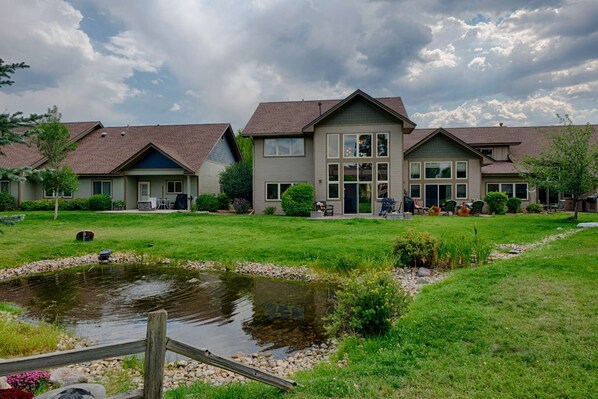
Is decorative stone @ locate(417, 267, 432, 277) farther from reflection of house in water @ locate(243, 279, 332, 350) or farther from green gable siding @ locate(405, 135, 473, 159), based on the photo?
green gable siding @ locate(405, 135, 473, 159)

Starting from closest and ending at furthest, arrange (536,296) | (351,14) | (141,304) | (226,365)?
(226,365) < (536,296) < (141,304) < (351,14)

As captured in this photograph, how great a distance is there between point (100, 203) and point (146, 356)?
2836 centimetres

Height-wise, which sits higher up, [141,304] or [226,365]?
[226,365]

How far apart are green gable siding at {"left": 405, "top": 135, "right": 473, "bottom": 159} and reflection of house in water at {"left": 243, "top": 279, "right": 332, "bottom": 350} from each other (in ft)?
65.3

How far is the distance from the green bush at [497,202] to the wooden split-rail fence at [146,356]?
2610cm

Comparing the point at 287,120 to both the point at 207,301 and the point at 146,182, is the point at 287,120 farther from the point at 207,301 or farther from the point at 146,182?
the point at 207,301

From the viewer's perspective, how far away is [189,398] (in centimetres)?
455

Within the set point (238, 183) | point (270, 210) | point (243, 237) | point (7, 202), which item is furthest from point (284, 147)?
point (7, 202)

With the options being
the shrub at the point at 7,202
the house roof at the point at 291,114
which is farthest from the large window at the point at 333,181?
the shrub at the point at 7,202

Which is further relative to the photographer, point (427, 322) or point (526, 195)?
point (526, 195)

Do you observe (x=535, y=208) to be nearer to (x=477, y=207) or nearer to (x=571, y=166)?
(x=477, y=207)

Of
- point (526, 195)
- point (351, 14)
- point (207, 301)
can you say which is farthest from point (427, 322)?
point (526, 195)

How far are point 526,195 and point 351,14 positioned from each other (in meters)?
19.0

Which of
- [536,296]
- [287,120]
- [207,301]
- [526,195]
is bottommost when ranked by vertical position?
[207,301]
